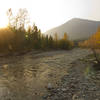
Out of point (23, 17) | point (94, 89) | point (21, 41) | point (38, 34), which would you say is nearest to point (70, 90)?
point (94, 89)

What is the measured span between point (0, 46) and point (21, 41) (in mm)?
8161

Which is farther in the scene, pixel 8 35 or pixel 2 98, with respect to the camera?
pixel 8 35

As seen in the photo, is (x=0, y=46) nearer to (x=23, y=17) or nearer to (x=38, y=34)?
(x=23, y=17)

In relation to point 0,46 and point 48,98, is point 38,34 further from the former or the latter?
point 48,98

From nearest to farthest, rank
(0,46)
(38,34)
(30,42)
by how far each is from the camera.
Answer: (0,46), (30,42), (38,34)

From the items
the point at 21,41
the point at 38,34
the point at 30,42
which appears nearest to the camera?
the point at 21,41

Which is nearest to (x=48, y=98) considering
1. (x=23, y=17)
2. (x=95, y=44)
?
(x=95, y=44)

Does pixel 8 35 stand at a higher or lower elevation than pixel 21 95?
higher

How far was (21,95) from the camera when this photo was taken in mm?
6352

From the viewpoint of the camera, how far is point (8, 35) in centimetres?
3288

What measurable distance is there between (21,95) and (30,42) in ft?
138

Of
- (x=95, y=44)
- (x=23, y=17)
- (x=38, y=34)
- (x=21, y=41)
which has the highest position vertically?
(x=23, y=17)

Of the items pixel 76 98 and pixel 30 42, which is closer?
pixel 76 98

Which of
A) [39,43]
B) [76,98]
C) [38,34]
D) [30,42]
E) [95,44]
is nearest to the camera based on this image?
[76,98]
